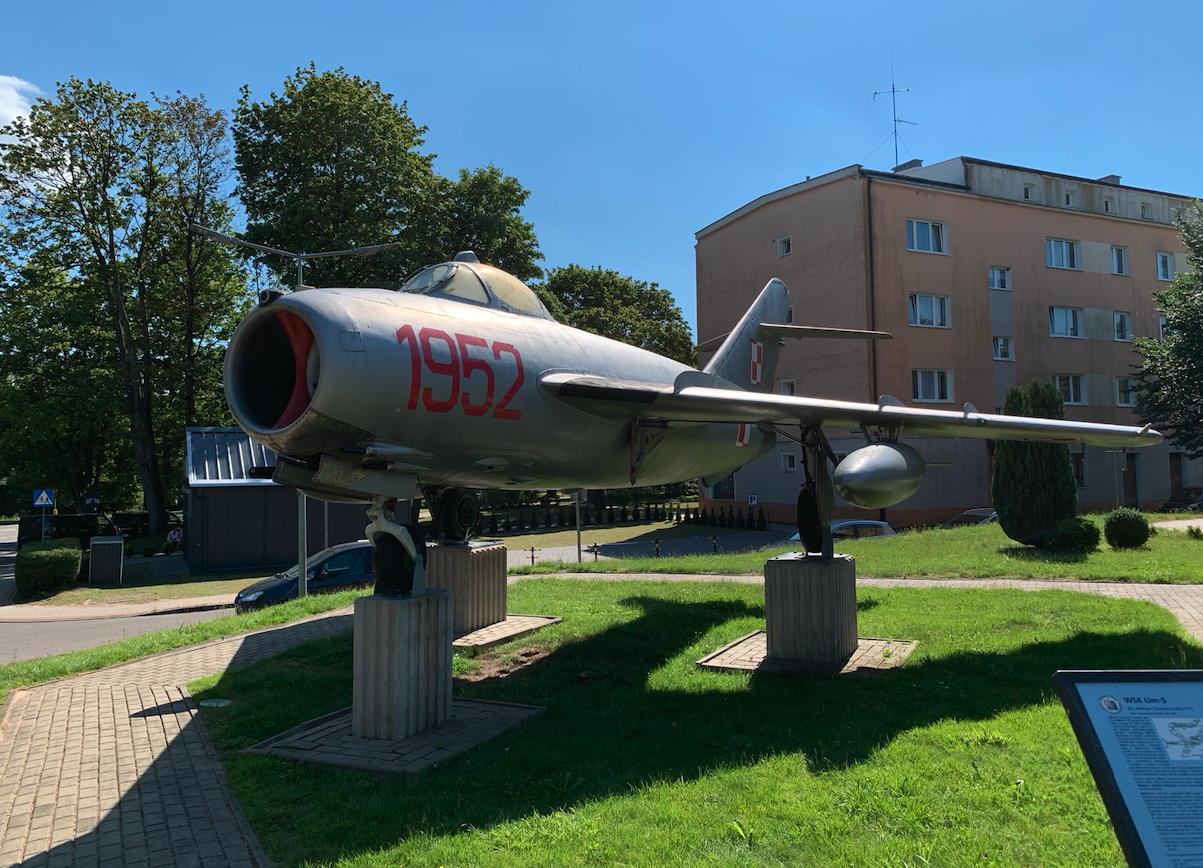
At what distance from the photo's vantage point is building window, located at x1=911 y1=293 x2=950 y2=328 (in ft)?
106

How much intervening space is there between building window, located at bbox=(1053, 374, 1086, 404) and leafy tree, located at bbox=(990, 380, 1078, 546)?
19242mm

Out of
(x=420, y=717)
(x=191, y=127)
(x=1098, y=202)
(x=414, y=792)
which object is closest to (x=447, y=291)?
(x=420, y=717)

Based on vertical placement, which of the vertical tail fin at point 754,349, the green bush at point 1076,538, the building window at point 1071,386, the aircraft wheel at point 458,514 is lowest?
the green bush at point 1076,538

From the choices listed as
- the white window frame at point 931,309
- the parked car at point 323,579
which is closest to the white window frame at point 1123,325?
the white window frame at point 931,309

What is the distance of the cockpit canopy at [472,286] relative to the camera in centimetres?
799

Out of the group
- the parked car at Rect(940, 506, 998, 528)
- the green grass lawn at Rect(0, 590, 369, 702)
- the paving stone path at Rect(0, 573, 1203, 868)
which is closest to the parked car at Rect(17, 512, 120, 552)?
the green grass lawn at Rect(0, 590, 369, 702)

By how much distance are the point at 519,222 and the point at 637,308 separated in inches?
616

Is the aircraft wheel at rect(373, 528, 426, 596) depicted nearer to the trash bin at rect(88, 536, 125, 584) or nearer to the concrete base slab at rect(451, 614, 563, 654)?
the concrete base slab at rect(451, 614, 563, 654)

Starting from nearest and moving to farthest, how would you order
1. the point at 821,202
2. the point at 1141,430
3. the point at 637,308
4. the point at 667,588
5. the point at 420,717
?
the point at 420,717 → the point at 1141,430 → the point at 667,588 → the point at 821,202 → the point at 637,308

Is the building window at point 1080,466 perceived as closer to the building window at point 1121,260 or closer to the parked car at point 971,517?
the parked car at point 971,517

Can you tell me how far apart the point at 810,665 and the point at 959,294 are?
94.6ft

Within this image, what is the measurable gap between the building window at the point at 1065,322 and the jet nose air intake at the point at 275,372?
122ft

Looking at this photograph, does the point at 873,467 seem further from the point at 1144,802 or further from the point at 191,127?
the point at 191,127

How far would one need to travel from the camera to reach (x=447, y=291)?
7957 millimetres
